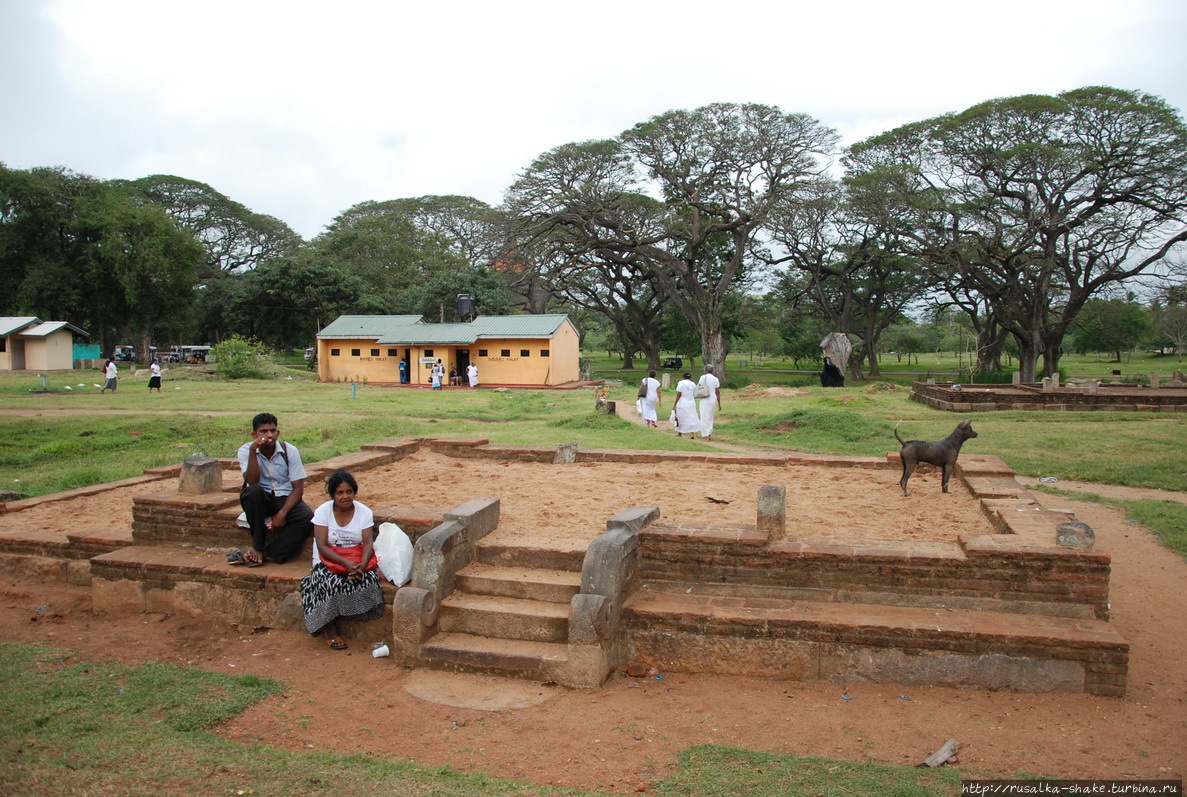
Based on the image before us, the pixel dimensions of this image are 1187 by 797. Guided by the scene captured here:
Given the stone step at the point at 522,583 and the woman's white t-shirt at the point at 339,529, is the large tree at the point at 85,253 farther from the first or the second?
the stone step at the point at 522,583

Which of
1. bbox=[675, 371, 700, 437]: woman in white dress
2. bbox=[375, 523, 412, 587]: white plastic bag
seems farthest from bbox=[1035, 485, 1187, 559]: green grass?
bbox=[375, 523, 412, 587]: white plastic bag

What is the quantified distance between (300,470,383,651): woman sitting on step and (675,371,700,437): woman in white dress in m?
9.92

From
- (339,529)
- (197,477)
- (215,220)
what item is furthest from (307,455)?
(215,220)

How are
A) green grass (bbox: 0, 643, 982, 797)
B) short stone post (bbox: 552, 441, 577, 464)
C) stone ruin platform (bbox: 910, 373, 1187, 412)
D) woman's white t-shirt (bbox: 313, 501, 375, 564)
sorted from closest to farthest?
green grass (bbox: 0, 643, 982, 797)
woman's white t-shirt (bbox: 313, 501, 375, 564)
short stone post (bbox: 552, 441, 577, 464)
stone ruin platform (bbox: 910, 373, 1187, 412)

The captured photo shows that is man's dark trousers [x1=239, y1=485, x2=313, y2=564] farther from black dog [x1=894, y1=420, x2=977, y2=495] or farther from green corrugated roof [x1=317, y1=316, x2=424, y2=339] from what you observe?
green corrugated roof [x1=317, y1=316, x2=424, y2=339]

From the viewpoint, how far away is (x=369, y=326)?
33656mm

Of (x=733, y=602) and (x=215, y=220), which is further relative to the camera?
(x=215, y=220)

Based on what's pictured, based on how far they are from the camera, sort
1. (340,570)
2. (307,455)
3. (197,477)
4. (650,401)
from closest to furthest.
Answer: (340,570), (197,477), (307,455), (650,401)

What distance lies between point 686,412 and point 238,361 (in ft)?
75.2

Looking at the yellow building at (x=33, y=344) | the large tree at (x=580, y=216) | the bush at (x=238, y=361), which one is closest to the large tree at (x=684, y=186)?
the large tree at (x=580, y=216)

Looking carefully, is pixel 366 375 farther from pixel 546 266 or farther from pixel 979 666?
pixel 979 666

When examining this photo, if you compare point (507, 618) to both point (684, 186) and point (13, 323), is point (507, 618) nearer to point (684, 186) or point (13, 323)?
point (684, 186)

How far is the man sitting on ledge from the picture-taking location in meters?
5.93

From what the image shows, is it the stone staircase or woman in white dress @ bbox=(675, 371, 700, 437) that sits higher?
woman in white dress @ bbox=(675, 371, 700, 437)
